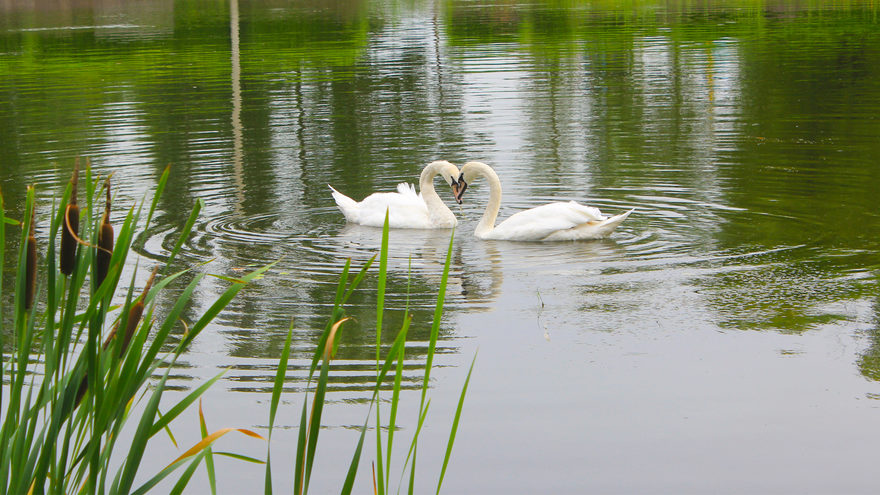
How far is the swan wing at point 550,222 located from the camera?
30.2 ft

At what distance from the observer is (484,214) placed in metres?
9.88

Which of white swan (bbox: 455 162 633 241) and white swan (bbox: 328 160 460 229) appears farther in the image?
white swan (bbox: 328 160 460 229)

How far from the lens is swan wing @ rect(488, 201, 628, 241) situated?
9.21m

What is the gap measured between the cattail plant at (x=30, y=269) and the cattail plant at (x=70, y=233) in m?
0.07

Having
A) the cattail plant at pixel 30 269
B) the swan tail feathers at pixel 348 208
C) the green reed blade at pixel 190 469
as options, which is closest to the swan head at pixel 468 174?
the swan tail feathers at pixel 348 208

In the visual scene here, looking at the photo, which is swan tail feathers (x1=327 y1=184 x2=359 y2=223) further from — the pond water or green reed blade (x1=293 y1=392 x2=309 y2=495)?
green reed blade (x1=293 y1=392 x2=309 y2=495)

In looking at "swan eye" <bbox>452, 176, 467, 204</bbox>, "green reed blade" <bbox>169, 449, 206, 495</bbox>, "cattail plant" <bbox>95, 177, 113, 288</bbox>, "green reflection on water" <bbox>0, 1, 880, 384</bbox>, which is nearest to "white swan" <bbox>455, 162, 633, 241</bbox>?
"green reflection on water" <bbox>0, 1, 880, 384</bbox>

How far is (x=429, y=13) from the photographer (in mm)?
45375

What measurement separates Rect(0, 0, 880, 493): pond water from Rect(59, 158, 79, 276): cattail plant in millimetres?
584

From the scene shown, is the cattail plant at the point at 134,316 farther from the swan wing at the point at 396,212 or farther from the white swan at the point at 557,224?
the swan wing at the point at 396,212

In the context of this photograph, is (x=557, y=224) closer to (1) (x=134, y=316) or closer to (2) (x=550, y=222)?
(2) (x=550, y=222)

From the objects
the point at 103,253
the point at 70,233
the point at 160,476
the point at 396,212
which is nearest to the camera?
the point at 70,233

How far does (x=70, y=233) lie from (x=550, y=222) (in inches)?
269

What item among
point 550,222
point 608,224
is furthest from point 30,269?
point 608,224
